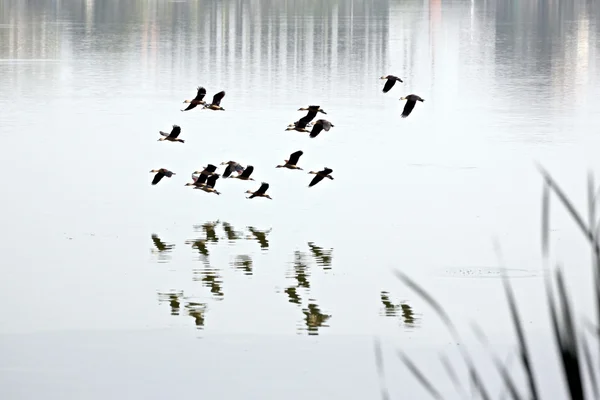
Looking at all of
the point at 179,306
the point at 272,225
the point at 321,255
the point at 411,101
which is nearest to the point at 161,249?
the point at 321,255

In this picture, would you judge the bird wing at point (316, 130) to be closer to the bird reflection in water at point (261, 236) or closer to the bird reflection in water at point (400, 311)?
the bird reflection in water at point (261, 236)

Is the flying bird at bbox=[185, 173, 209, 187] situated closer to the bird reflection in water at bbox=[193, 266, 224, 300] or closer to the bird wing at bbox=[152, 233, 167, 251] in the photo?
the bird wing at bbox=[152, 233, 167, 251]

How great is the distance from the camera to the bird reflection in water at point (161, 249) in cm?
1627

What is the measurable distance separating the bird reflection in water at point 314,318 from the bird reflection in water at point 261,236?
3.03m

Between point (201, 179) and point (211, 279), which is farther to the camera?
point (201, 179)

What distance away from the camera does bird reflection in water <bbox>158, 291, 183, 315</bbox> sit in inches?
544

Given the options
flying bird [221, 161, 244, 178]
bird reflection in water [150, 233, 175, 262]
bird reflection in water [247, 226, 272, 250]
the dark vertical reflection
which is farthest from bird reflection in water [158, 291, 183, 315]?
the dark vertical reflection

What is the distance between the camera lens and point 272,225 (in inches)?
723

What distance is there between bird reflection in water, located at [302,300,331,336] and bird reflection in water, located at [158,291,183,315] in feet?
4.20

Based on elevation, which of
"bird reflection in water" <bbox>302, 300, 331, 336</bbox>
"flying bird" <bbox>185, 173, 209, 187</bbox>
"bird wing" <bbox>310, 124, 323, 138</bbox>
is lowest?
"bird reflection in water" <bbox>302, 300, 331, 336</bbox>

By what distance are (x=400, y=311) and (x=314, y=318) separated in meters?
0.91

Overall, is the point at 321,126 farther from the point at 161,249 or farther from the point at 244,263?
the point at 244,263

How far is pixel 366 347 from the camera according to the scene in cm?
1270

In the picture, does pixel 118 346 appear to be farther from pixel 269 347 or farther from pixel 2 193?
pixel 2 193
